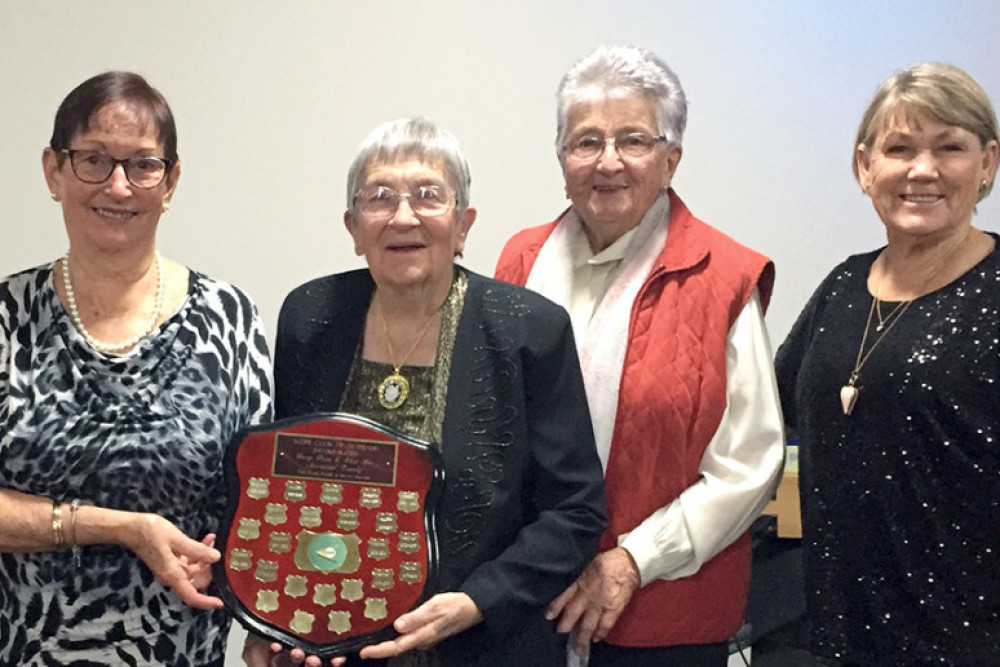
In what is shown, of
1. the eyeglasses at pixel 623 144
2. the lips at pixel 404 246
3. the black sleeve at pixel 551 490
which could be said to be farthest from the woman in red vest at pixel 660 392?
the lips at pixel 404 246

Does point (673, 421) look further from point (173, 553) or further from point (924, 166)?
point (173, 553)

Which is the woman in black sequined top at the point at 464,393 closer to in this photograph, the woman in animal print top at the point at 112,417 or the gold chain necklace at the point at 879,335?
the woman in animal print top at the point at 112,417

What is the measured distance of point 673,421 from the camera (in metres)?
1.79

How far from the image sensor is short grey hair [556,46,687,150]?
74.4 inches

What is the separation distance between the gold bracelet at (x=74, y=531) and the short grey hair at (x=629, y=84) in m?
1.00

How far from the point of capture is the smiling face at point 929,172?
1.72 meters

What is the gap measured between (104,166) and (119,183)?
0.04 m

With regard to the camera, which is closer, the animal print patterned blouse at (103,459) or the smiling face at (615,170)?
the animal print patterned blouse at (103,459)

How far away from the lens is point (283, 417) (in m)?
1.77

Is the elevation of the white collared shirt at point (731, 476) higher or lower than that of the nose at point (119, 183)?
lower

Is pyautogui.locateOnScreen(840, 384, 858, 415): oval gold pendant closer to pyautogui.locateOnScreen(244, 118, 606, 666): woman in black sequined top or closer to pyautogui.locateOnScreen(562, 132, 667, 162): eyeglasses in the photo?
pyautogui.locateOnScreen(244, 118, 606, 666): woman in black sequined top

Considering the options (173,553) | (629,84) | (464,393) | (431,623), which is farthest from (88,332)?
(629,84)

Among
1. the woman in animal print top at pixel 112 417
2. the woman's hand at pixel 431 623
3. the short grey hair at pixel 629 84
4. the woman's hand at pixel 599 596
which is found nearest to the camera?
the woman's hand at pixel 431 623

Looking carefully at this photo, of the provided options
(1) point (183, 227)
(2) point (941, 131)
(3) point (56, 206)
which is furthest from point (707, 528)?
(3) point (56, 206)
